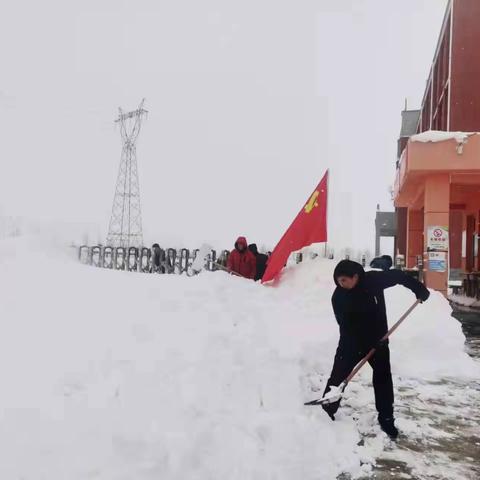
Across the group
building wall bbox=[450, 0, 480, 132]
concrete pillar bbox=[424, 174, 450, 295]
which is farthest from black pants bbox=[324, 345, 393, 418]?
building wall bbox=[450, 0, 480, 132]

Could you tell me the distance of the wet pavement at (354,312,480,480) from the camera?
3518 mm

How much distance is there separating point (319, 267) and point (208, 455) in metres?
7.77

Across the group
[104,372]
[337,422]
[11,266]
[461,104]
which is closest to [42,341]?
[104,372]

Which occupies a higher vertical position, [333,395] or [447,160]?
[447,160]

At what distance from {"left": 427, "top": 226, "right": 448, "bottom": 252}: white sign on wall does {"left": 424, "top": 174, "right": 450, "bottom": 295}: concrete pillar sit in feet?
0.39

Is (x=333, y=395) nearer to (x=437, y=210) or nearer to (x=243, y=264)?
(x=243, y=264)

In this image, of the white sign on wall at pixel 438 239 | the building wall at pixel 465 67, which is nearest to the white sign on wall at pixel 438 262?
A: the white sign on wall at pixel 438 239

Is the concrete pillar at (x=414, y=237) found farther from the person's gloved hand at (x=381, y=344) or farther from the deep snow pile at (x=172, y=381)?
the person's gloved hand at (x=381, y=344)

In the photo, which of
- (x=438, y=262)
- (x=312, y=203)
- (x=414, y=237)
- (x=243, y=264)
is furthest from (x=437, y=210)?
(x=414, y=237)

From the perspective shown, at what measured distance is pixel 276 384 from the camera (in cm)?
492

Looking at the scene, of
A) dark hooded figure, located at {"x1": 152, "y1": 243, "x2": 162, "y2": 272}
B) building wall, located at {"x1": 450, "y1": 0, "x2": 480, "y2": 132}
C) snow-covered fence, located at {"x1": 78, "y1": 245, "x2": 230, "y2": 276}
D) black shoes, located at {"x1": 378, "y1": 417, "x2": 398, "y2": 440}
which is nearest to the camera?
black shoes, located at {"x1": 378, "y1": 417, "x2": 398, "y2": 440}

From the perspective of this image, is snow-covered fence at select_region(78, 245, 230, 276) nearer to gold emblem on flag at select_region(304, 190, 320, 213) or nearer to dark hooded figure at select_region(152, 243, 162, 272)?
dark hooded figure at select_region(152, 243, 162, 272)

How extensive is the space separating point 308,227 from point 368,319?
22.5ft

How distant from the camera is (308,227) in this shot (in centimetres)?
1102
